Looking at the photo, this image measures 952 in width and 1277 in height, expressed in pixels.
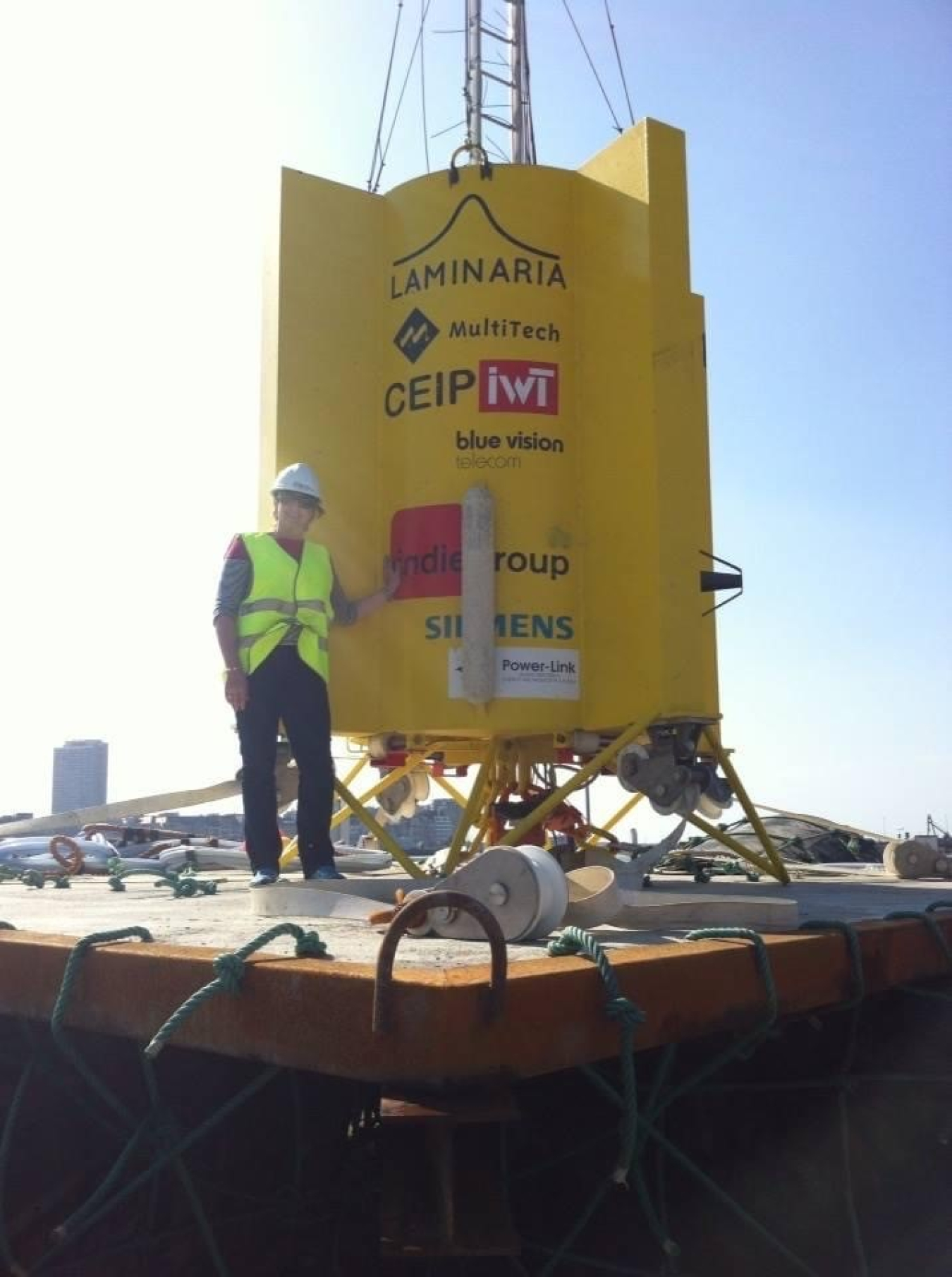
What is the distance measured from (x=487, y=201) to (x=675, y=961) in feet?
13.0

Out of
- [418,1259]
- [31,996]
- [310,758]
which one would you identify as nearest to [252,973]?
[418,1259]

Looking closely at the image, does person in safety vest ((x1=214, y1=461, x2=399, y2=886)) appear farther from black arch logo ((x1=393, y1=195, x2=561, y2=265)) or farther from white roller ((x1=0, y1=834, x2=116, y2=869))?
white roller ((x1=0, y1=834, x2=116, y2=869))

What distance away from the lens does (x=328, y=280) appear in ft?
18.3

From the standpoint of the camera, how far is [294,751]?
190 inches

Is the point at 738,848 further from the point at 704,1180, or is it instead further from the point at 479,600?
the point at 704,1180

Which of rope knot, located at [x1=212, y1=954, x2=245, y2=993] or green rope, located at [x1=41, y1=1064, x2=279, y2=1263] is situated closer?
rope knot, located at [x1=212, y1=954, x2=245, y2=993]

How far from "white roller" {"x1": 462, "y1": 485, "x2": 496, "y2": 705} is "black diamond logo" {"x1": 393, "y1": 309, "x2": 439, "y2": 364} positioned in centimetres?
81

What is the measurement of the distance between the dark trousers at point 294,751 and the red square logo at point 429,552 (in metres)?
0.65

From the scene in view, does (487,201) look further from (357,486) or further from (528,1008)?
(528,1008)

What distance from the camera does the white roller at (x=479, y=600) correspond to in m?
4.89

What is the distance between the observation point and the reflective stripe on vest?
4.74 m

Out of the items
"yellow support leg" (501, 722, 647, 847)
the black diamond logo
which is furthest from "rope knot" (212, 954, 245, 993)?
the black diamond logo

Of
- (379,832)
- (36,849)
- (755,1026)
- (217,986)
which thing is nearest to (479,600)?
(379,832)

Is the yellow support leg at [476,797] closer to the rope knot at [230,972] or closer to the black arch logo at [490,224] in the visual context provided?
the black arch logo at [490,224]
